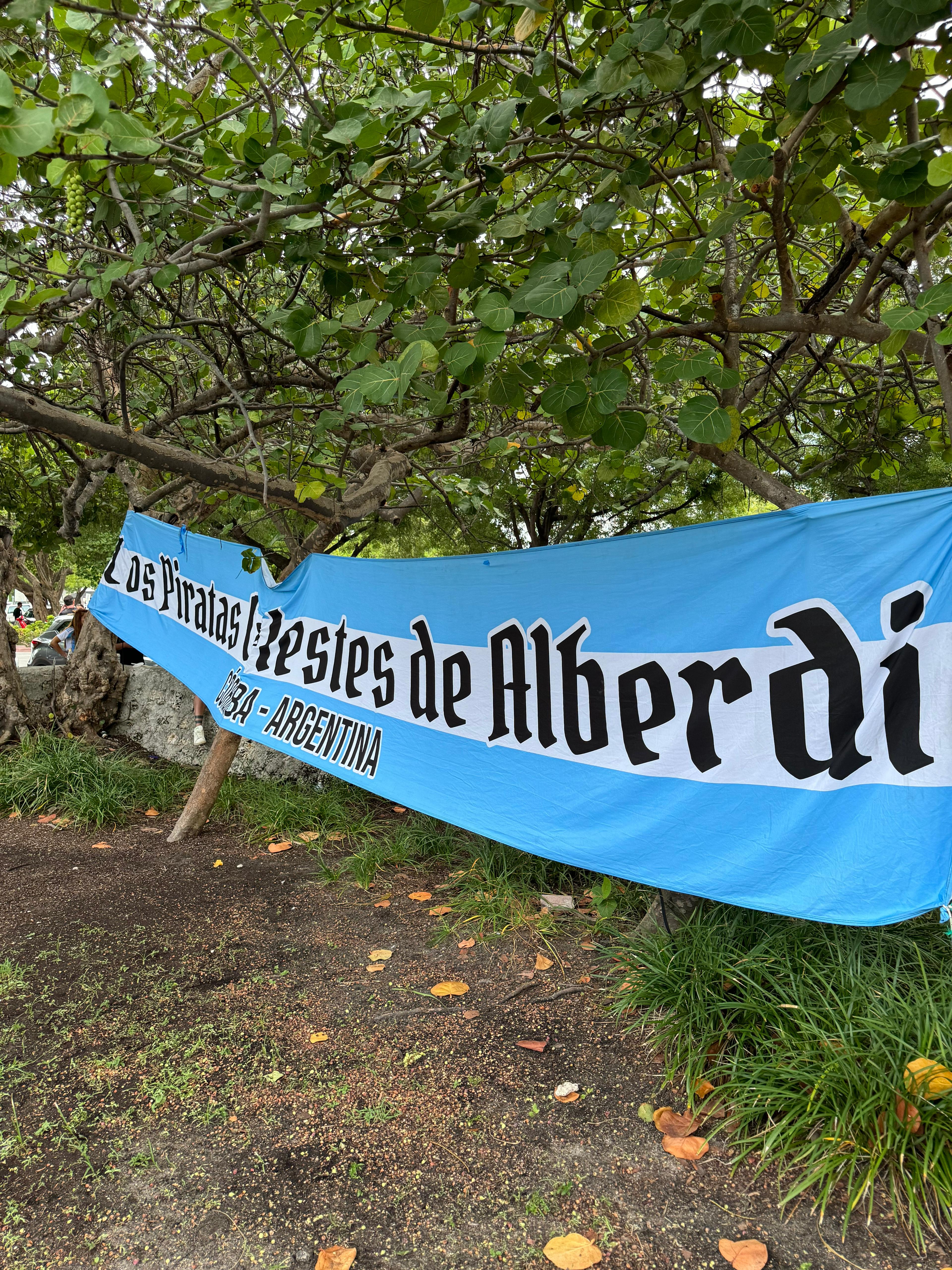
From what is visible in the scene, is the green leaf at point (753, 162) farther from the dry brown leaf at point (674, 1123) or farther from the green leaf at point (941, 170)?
the dry brown leaf at point (674, 1123)

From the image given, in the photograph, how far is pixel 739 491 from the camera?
5465mm

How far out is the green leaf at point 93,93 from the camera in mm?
1363

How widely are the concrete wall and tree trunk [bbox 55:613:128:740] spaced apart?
5.5 inches

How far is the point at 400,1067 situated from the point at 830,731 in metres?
1.66

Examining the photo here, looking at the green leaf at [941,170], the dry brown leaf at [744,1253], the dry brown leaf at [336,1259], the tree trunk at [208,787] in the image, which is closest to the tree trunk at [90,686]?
the tree trunk at [208,787]

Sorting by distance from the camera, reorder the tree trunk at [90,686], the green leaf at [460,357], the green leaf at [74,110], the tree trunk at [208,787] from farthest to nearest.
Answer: the tree trunk at [90,686], the tree trunk at [208,787], the green leaf at [460,357], the green leaf at [74,110]

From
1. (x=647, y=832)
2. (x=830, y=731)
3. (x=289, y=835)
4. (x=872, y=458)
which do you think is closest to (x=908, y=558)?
(x=830, y=731)

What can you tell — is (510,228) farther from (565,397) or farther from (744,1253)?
(744,1253)

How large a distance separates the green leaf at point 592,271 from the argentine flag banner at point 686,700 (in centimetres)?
85

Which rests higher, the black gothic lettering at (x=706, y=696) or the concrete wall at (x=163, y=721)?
the black gothic lettering at (x=706, y=696)

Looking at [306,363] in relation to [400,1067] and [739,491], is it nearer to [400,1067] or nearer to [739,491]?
[400,1067]

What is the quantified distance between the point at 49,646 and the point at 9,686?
6.61 m

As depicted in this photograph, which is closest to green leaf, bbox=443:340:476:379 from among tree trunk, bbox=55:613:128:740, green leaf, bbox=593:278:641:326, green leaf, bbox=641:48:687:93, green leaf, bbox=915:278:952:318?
green leaf, bbox=593:278:641:326

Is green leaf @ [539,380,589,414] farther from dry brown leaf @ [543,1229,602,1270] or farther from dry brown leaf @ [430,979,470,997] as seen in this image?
dry brown leaf @ [430,979,470,997]
